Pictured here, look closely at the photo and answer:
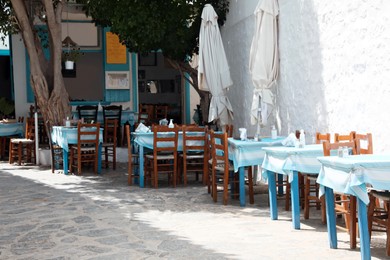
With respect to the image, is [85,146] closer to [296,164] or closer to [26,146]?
[26,146]

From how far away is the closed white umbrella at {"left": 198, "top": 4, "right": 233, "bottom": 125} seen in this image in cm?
964

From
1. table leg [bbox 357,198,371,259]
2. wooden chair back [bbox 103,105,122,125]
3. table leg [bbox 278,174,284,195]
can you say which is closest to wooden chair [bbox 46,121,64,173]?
wooden chair back [bbox 103,105,122,125]

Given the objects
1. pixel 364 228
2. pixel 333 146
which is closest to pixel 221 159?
pixel 333 146

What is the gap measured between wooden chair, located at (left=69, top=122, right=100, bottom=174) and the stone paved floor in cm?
157

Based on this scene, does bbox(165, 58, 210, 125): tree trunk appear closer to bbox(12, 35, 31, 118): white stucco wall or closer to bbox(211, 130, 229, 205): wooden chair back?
bbox(211, 130, 229, 205): wooden chair back

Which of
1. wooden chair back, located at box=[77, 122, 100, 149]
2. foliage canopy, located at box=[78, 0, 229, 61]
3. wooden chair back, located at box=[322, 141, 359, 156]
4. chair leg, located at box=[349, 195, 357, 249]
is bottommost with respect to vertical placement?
chair leg, located at box=[349, 195, 357, 249]

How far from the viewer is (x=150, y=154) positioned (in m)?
9.05

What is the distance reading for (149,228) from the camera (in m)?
5.86

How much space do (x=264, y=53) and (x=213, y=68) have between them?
1.36m

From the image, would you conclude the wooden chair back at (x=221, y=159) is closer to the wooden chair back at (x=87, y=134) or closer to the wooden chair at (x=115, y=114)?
the wooden chair back at (x=87, y=134)

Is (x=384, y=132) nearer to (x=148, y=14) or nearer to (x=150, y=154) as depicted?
(x=150, y=154)

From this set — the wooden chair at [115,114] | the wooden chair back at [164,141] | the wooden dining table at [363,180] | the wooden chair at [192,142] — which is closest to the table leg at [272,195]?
the wooden dining table at [363,180]

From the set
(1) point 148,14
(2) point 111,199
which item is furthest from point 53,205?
(1) point 148,14

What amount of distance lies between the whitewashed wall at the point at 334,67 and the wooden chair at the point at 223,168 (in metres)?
1.11
